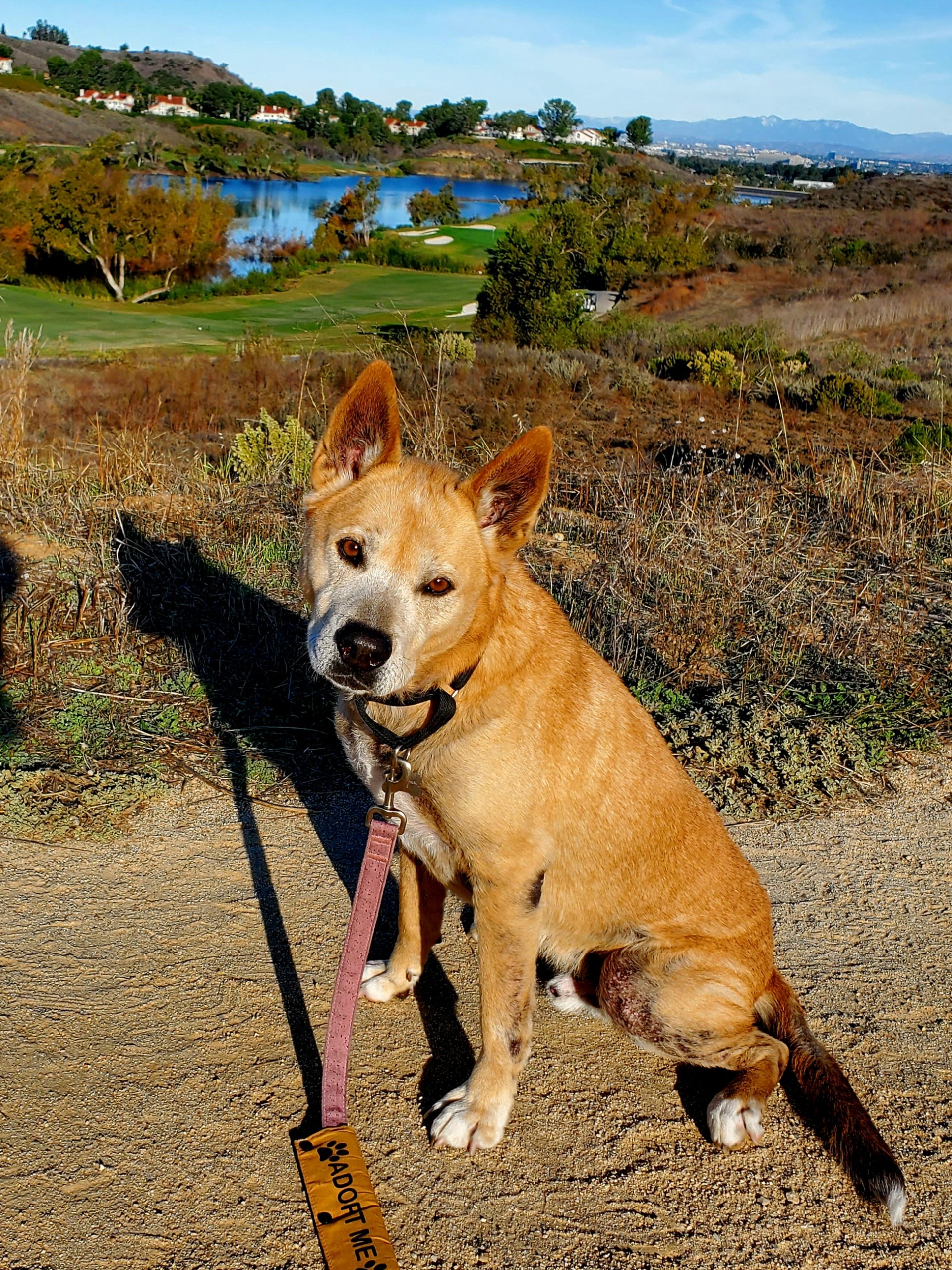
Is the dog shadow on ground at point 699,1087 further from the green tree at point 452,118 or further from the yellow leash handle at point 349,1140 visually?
the green tree at point 452,118

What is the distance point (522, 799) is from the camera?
103 inches

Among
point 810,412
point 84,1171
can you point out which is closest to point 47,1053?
point 84,1171

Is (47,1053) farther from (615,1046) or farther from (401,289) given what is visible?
(401,289)

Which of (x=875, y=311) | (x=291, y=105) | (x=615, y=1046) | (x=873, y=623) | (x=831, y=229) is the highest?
(x=291, y=105)

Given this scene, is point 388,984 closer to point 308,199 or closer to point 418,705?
point 418,705

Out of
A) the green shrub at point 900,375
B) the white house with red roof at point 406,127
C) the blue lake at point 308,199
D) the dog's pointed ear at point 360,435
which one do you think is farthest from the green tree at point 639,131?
the dog's pointed ear at point 360,435

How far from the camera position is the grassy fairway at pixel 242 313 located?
19.1m

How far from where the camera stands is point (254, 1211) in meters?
2.37

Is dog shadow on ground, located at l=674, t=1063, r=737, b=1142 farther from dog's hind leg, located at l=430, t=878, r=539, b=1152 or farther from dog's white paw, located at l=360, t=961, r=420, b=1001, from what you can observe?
dog's white paw, located at l=360, t=961, r=420, b=1001

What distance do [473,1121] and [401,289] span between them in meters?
29.6

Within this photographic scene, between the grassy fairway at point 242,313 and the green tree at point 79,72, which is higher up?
the green tree at point 79,72

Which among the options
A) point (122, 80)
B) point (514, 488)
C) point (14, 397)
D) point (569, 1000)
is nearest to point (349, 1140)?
point (569, 1000)

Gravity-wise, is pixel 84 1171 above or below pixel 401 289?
below

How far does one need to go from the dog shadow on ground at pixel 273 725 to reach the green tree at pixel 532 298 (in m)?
13.1
